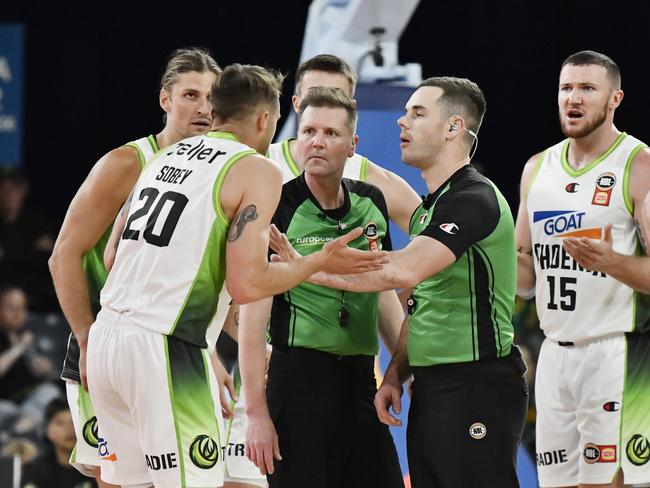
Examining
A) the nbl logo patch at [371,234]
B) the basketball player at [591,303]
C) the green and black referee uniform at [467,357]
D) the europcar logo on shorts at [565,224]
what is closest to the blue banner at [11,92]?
the basketball player at [591,303]

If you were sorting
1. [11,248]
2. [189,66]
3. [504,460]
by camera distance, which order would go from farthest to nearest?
[11,248]
[189,66]
[504,460]

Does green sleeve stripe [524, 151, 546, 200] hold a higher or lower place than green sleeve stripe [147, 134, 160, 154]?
lower

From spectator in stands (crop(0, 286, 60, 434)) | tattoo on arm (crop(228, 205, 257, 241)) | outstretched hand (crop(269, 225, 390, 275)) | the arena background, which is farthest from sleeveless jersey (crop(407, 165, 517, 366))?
the arena background

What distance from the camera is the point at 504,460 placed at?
4.14 m

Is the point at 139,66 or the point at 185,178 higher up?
the point at 139,66

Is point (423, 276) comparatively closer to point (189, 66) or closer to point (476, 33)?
point (189, 66)

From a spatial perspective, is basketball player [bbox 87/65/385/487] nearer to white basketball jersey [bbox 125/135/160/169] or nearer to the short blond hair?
the short blond hair

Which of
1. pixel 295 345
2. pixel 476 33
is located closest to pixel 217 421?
pixel 295 345

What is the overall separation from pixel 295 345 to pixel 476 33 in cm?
753

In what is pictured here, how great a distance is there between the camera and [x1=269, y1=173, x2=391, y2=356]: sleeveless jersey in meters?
4.55

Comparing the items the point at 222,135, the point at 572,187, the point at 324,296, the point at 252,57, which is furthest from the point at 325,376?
the point at 252,57

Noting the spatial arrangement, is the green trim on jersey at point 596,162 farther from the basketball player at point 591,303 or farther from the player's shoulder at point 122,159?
the player's shoulder at point 122,159

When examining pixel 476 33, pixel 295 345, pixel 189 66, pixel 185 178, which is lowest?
pixel 295 345

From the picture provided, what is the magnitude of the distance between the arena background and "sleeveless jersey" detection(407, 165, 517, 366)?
706 centimetres
